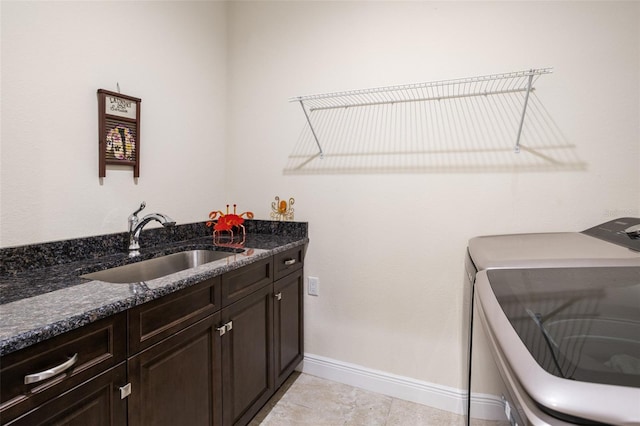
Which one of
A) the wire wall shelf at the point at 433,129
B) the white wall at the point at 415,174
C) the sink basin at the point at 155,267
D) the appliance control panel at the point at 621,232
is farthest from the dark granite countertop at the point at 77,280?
the appliance control panel at the point at 621,232

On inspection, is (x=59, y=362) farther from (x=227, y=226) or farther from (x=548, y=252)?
(x=548, y=252)

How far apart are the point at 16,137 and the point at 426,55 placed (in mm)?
1957

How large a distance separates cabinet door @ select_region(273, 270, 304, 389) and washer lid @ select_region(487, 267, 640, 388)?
1159 mm

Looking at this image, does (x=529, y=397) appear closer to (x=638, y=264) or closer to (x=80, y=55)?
(x=638, y=264)

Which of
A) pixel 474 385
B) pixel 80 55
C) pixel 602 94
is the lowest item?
pixel 474 385

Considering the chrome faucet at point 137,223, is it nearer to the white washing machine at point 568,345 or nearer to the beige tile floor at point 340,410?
the beige tile floor at point 340,410

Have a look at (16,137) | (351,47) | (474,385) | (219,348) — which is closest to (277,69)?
(351,47)

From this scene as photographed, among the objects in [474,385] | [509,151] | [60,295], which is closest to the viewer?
[60,295]

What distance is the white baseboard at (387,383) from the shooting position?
1.76m

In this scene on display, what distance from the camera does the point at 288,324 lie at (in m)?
1.90

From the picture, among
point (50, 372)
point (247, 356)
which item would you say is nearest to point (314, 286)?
point (247, 356)

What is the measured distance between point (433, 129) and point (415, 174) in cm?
27

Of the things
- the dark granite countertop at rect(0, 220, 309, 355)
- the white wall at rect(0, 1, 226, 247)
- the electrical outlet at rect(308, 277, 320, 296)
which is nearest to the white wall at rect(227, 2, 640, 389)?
the electrical outlet at rect(308, 277, 320, 296)

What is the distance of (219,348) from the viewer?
1.32 metres
